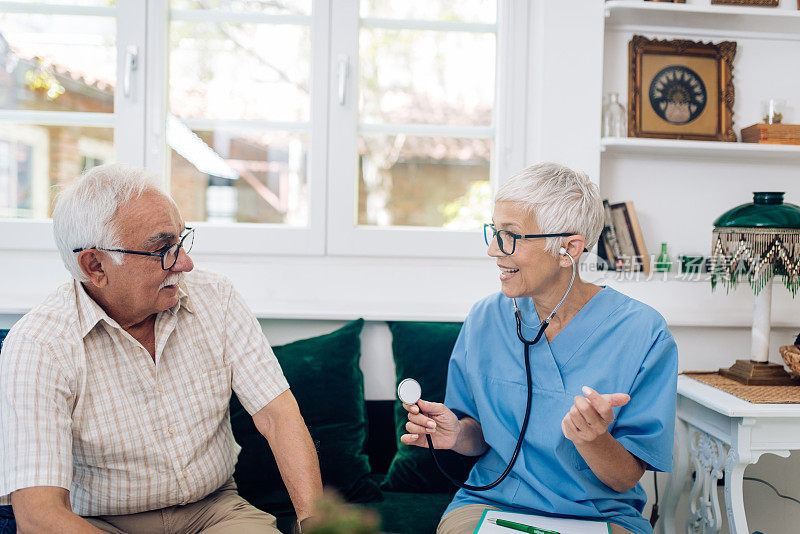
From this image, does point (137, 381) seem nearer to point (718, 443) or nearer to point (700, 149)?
point (718, 443)

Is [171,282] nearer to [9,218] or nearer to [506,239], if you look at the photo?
[506,239]

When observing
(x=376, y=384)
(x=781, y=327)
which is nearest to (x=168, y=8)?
(x=376, y=384)

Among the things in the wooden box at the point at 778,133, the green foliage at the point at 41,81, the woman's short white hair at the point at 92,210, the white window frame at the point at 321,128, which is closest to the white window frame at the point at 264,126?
the white window frame at the point at 321,128

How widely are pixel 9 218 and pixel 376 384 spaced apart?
1372 mm

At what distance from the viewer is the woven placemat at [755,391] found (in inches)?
64.7

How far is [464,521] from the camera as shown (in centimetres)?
135

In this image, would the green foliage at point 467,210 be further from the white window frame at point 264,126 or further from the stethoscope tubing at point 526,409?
the stethoscope tubing at point 526,409

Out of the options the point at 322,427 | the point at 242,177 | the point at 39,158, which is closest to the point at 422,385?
the point at 322,427

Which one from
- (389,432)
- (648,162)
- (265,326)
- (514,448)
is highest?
(648,162)

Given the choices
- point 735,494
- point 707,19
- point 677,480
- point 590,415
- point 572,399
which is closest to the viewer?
point 590,415

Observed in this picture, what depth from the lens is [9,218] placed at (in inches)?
85.1

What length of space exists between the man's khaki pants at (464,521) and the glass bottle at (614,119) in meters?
1.32

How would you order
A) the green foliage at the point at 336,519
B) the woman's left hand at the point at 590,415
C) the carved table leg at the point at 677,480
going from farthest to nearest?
the carved table leg at the point at 677,480, the woman's left hand at the point at 590,415, the green foliage at the point at 336,519

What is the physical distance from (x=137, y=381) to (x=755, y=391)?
5.20 ft
